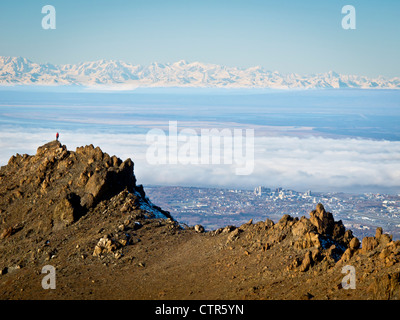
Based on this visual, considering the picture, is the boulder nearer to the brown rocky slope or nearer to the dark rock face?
the brown rocky slope

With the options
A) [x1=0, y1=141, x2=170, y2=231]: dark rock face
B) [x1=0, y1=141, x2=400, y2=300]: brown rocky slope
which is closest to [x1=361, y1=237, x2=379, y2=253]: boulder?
[x1=0, y1=141, x2=400, y2=300]: brown rocky slope

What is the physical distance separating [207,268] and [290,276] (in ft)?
18.0

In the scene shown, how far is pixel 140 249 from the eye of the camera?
30906 mm

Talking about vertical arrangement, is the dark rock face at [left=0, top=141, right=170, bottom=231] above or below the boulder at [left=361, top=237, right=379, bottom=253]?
above

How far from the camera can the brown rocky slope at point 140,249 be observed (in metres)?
23.0

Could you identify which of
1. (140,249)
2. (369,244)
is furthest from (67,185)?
(369,244)

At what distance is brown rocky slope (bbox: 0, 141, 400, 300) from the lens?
23.0 m

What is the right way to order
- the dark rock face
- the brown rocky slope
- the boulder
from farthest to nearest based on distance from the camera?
the dark rock face → the boulder → the brown rocky slope

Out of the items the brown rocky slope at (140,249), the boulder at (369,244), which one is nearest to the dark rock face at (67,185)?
the brown rocky slope at (140,249)

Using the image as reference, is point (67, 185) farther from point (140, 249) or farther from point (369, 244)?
point (369, 244)

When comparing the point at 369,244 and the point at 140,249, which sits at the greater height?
the point at 369,244

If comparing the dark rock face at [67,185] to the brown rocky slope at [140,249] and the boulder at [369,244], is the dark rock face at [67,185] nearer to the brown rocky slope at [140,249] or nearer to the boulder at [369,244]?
the brown rocky slope at [140,249]

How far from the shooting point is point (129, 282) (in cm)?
2705

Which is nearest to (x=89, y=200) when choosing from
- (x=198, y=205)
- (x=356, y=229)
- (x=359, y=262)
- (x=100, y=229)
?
(x=100, y=229)
